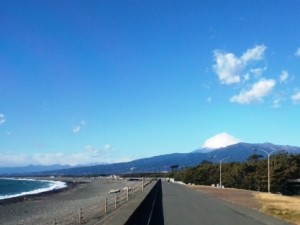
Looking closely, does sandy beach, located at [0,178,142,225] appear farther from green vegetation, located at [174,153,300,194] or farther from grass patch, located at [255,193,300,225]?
green vegetation, located at [174,153,300,194]

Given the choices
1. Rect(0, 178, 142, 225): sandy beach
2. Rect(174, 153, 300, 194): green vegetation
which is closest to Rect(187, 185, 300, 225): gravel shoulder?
Rect(0, 178, 142, 225): sandy beach

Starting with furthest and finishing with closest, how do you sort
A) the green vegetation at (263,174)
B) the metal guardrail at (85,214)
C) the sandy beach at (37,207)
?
the green vegetation at (263,174), the sandy beach at (37,207), the metal guardrail at (85,214)

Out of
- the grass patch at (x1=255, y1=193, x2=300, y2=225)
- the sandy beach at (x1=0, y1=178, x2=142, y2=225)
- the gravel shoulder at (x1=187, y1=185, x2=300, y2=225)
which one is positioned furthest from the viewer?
the sandy beach at (x1=0, y1=178, x2=142, y2=225)

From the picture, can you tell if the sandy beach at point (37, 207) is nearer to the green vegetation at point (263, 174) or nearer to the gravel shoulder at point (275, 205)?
the gravel shoulder at point (275, 205)

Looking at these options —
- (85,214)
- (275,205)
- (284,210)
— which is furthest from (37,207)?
(284,210)

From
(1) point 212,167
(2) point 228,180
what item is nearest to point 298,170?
(2) point 228,180

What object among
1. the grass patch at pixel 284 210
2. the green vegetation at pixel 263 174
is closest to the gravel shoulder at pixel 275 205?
the grass patch at pixel 284 210

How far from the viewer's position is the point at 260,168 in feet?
314

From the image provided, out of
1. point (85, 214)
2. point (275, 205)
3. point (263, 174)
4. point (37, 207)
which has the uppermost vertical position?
point (263, 174)

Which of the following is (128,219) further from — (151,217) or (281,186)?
(281,186)

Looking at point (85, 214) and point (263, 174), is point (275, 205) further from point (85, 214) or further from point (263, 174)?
point (263, 174)

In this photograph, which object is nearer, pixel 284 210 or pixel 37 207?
pixel 284 210

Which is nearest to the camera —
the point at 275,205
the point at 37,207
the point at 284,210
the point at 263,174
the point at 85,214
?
the point at 284,210

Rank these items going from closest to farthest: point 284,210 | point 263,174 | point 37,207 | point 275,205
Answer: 1. point 284,210
2. point 275,205
3. point 37,207
4. point 263,174
